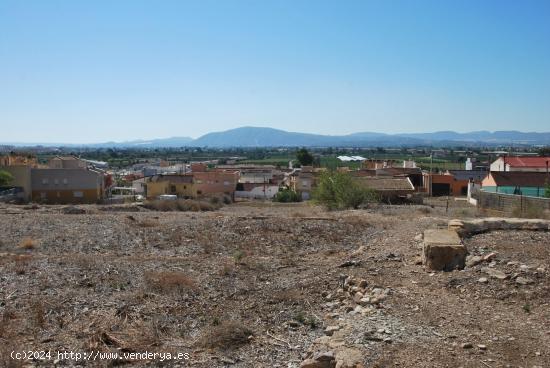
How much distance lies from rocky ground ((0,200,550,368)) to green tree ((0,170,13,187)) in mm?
30432

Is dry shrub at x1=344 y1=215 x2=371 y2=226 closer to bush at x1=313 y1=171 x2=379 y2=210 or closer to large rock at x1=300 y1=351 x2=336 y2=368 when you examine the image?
bush at x1=313 y1=171 x2=379 y2=210

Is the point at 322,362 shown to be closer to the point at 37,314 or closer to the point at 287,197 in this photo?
the point at 37,314

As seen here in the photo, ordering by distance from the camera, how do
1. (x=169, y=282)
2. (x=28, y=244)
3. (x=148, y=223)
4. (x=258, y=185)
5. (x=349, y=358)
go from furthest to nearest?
(x=258, y=185) → (x=148, y=223) → (x=28, y=244) → (x=169, y=282) → (x=349, y=358)

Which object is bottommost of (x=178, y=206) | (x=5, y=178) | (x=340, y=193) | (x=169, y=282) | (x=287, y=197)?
(x=287, y=197)

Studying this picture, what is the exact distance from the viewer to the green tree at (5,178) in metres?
43.7

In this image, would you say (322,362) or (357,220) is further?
(357,220)

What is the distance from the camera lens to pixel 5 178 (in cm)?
4422

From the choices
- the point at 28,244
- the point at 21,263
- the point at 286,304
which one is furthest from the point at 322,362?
the point at 28,244

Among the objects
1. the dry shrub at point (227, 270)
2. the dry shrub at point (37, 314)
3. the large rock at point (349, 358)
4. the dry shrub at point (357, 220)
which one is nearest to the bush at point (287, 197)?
the dry shrub at point (357, 220)

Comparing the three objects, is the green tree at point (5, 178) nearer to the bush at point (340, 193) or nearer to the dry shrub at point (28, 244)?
the bush at point (340, 193)

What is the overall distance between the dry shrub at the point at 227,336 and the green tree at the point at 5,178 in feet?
136

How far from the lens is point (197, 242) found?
1817 cm

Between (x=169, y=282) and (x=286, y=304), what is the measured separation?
3.11 meters

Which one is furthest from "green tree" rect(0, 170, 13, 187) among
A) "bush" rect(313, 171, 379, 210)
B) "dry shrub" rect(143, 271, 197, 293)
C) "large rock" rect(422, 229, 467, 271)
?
"large rock" rect(422, 229, 467, 271)
